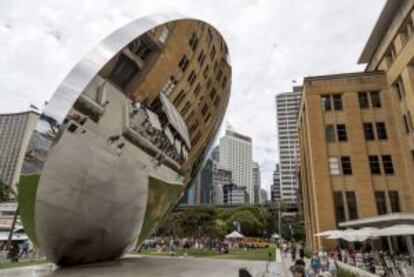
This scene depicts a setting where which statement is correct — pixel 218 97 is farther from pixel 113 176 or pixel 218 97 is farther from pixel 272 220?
pixel 272 220

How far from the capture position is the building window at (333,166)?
34191 mm

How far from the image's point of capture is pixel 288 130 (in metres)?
162

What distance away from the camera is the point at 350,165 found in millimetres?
33969

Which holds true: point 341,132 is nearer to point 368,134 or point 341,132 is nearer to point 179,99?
point 368,134

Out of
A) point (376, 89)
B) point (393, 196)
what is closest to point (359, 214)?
point (393, 196)

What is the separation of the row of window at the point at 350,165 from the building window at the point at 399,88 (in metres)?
5.59

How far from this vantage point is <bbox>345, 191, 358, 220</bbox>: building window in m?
32.4

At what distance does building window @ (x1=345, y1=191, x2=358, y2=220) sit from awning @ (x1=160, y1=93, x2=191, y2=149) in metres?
23.1

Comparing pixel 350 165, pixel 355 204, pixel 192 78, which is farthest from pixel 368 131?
pixel 192 78

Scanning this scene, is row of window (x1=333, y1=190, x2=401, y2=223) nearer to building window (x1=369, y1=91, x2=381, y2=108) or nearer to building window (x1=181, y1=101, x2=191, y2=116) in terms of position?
building window (x1=369, y1=91, x2=381, y2=108)

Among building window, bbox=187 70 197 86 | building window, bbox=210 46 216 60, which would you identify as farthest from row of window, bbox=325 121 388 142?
building window, bbox=187 70 197 86

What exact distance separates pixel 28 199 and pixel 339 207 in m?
28.5

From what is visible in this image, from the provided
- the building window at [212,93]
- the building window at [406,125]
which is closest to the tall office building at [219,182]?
the building window at [406,125]

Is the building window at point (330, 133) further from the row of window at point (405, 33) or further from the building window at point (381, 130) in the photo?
the row of window at point (405, 33)
